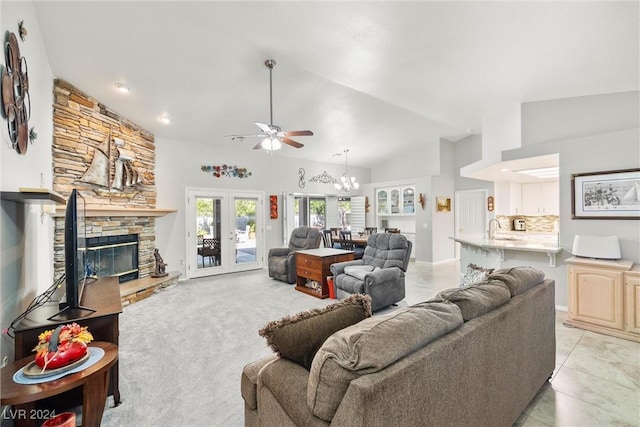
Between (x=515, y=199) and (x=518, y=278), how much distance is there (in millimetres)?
5616

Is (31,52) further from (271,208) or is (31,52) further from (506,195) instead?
(506,195)

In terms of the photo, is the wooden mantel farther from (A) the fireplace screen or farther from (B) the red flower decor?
(B) the red flower decor

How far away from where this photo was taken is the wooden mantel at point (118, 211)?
3.91 meters

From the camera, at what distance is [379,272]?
13.0ft

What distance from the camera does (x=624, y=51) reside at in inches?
110

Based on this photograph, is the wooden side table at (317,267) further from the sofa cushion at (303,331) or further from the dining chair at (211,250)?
the sofa cushion at (303,331)

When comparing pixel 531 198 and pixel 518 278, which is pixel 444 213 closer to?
pixel 531 198

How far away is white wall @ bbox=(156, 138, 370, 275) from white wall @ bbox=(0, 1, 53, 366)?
7.42 feet

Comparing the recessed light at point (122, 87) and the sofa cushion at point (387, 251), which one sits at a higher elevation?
the recessed light at point (122, 87)

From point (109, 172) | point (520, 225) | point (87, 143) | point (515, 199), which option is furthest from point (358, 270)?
point (515, 199)

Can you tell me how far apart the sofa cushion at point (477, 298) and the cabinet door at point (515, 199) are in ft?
19.0

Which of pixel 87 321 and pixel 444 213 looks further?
pixel 444 213

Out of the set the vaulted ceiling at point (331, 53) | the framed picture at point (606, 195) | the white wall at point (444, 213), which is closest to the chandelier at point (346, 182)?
the white wall at point (444, 213)

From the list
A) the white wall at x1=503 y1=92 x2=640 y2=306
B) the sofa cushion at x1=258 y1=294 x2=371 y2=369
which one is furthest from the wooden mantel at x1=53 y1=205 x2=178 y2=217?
the white wall at x1=503 y1=92 x2=640 y2=306
